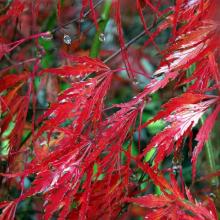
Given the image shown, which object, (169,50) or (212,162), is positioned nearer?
(169,50)

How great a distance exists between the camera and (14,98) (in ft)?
3.58

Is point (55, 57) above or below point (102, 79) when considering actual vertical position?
below

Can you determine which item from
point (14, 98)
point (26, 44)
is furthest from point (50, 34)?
point (26, 44)

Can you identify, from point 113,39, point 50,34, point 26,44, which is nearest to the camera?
point 50,34

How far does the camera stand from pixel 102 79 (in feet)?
2.84

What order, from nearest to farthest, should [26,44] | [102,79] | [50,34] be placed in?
1. [102,79]
2. [50,34]
3. [26,44]

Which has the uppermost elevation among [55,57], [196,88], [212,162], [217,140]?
[196,88]

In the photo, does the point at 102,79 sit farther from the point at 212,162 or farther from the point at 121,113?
the point at 212,162

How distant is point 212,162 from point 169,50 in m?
0.53

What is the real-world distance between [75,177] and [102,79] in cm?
16

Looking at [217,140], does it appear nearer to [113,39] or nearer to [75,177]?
[113,39]

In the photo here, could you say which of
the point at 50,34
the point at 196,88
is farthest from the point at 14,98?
the point at 196,88

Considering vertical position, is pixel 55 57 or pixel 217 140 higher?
pixel 55 57

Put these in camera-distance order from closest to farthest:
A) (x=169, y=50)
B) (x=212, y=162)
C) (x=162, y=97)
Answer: (x=169, y=50) < (x=212, y=162) < (x=162, y=97)
